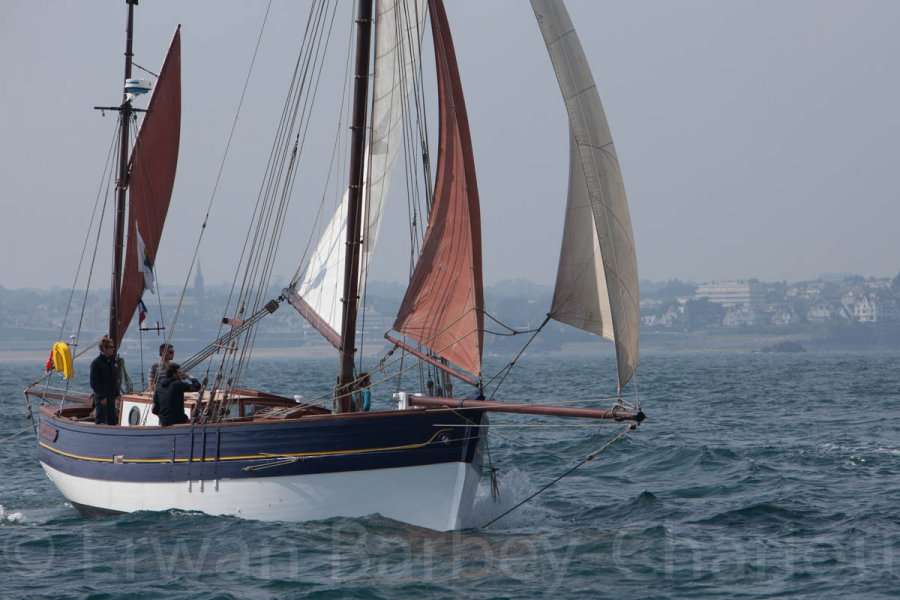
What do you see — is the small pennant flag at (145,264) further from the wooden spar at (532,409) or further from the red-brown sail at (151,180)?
the wooden spar at (532,409)

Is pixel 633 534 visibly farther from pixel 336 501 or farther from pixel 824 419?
pixel 824 419

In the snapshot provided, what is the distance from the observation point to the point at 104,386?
21.5 metres

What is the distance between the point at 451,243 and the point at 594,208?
2.41m

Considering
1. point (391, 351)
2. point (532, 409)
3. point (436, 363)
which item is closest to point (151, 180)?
point (391, 351)

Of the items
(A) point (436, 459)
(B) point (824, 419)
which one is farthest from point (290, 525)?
(B) point (824, 419)

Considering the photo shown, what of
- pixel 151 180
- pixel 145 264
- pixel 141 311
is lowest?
pixel 141 311

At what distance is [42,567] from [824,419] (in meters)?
27.7

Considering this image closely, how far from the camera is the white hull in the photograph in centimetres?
1755

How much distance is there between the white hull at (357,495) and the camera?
1755 centimetres

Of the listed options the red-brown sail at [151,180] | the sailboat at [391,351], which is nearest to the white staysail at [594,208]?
the sailboat at [391,351]

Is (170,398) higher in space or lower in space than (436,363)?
lower

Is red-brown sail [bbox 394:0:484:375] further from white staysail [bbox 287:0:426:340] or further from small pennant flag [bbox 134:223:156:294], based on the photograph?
small pennant flag [bbox 134:223:156:294]

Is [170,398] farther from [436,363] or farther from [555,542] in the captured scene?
[555,542]

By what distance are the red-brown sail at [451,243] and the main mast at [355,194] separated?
1739 millimetres
